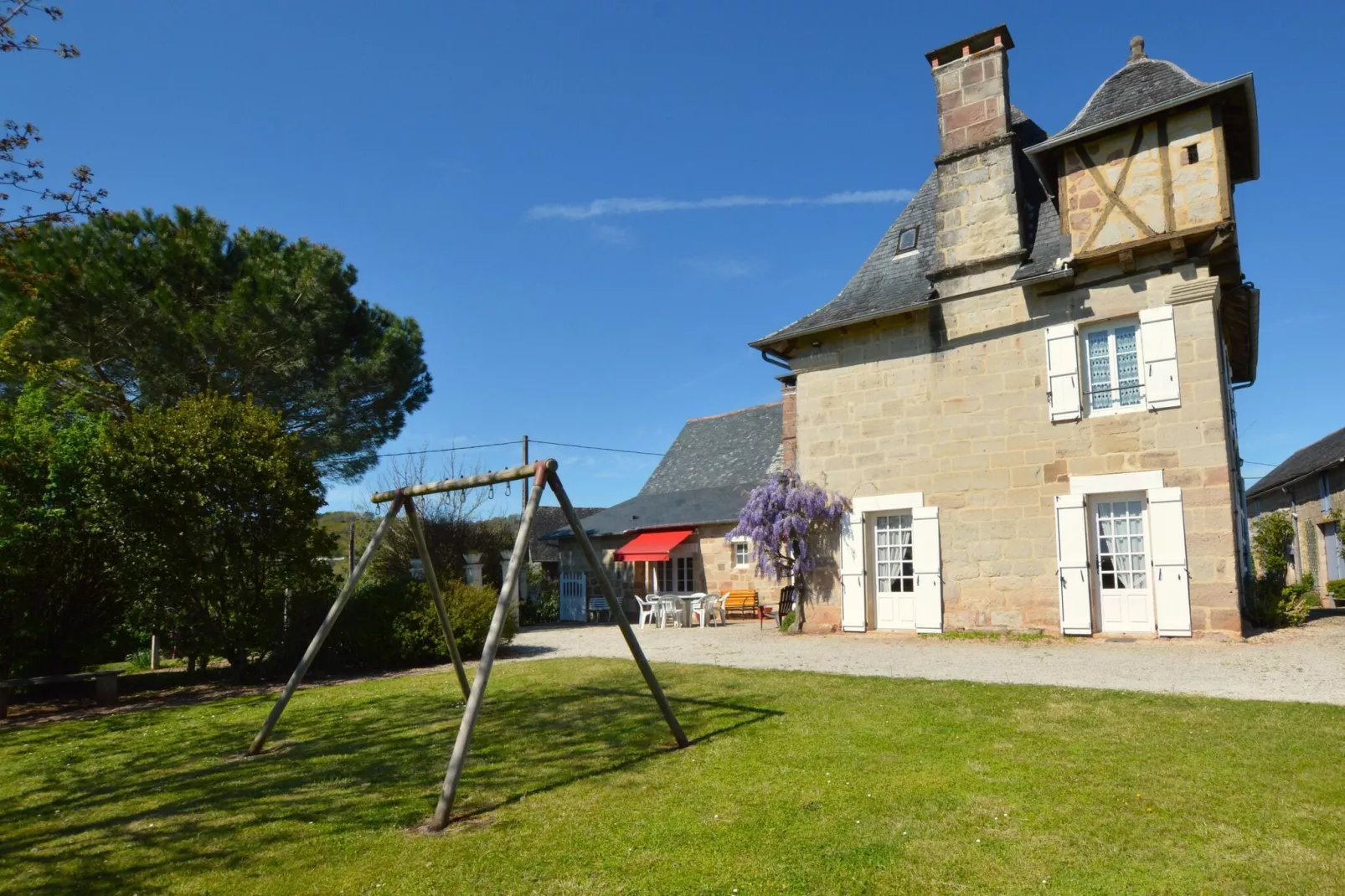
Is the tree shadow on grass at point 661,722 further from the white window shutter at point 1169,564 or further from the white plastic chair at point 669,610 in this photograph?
the white plastic chair at point 669,610

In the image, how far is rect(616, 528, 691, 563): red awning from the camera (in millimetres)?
20156

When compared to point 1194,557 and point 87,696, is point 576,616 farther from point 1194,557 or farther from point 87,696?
point 1194,557

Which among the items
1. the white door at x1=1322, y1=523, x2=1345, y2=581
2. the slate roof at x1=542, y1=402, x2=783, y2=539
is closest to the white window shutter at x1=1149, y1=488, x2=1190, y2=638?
the slate roof at x1=542, y1=402, x2=783, y2=539

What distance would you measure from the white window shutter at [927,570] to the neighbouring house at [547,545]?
1192cm

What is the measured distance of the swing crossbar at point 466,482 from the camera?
5153mm

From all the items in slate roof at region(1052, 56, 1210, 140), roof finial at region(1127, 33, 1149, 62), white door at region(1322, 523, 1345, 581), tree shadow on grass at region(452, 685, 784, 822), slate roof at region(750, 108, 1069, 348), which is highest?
roof finial at region(1127, 33, 1149, 62)

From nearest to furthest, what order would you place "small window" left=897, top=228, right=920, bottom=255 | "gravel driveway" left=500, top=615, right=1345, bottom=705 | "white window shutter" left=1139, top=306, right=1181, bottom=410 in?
"gravel driveway" left=500, top=615, right=1345, bottom=705
"white window shutter" left=1139, top=306, right=1181, bottom=410
"small window" left=897, top=228, right=920, bottom=255

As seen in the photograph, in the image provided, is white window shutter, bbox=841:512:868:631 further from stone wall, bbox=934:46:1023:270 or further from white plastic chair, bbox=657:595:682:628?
white plastic chair, bbox=657:595:682:628

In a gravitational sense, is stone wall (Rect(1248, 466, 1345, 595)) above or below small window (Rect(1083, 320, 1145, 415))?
below

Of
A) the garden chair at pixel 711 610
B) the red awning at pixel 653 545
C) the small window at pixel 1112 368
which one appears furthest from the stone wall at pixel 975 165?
the red awning at pixel 653 545

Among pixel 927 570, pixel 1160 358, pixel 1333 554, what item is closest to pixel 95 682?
pixel 927 570

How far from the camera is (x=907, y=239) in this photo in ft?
46.5

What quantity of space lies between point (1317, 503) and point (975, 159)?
1581 centimetres

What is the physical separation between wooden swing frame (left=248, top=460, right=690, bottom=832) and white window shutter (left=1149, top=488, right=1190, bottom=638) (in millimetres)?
7912
